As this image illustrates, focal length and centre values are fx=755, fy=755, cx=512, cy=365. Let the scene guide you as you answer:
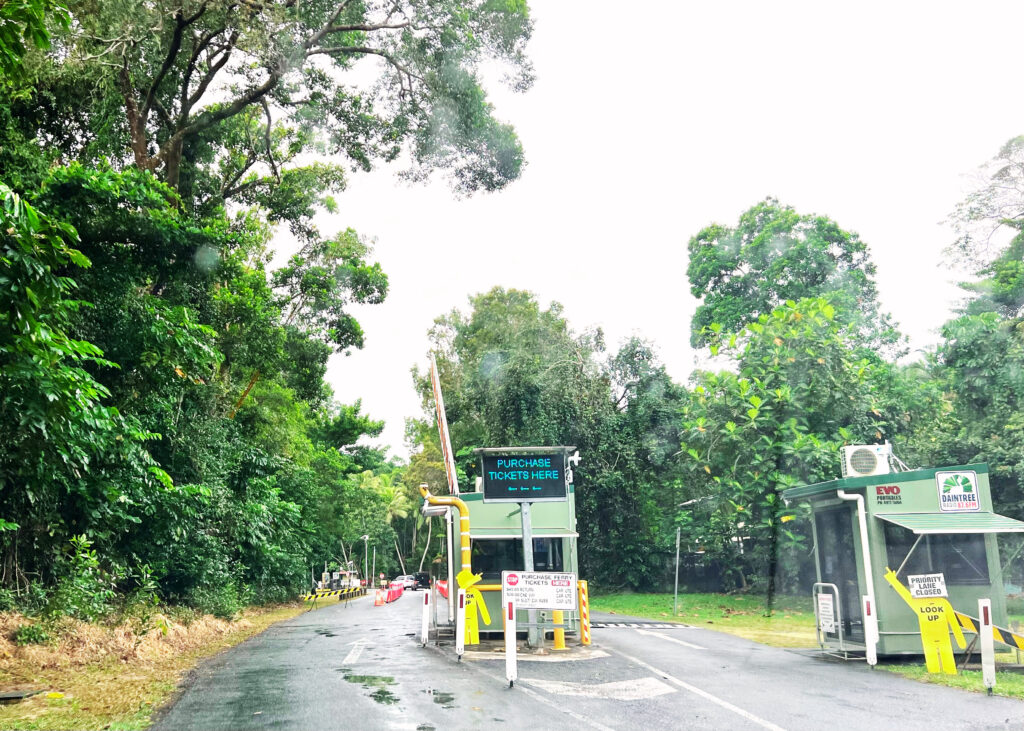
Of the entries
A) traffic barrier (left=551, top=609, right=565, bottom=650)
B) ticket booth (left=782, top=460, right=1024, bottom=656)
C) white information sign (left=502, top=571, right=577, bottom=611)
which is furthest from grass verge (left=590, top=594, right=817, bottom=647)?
white information sign (left=502, top=571, right=577, bottom=611)

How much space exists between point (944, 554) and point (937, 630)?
1547 mm

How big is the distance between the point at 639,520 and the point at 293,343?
19588mm

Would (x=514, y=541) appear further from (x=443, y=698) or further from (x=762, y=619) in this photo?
(x=762, y=619)

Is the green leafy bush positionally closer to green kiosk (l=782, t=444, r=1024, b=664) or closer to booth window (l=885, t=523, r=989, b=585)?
green kiosk (l=782, t=444, r=1024, b=664)

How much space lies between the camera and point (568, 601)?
11672mm

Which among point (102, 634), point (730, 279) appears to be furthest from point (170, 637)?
point (730, 279)

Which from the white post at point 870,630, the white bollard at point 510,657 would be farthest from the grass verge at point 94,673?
the white post at point 870,630

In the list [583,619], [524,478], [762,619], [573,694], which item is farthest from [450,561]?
[762,619]

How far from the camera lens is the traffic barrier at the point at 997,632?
10.2m

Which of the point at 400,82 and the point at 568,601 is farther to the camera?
the point at 400,82

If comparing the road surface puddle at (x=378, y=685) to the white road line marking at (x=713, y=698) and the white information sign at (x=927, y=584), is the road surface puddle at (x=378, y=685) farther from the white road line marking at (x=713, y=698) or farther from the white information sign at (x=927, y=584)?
the white information sign at (x=927, y=584)

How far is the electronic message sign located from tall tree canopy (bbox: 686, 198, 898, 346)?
27341mm

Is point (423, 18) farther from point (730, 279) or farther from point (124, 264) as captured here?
point (730, 279)

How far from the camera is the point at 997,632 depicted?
10.5m
